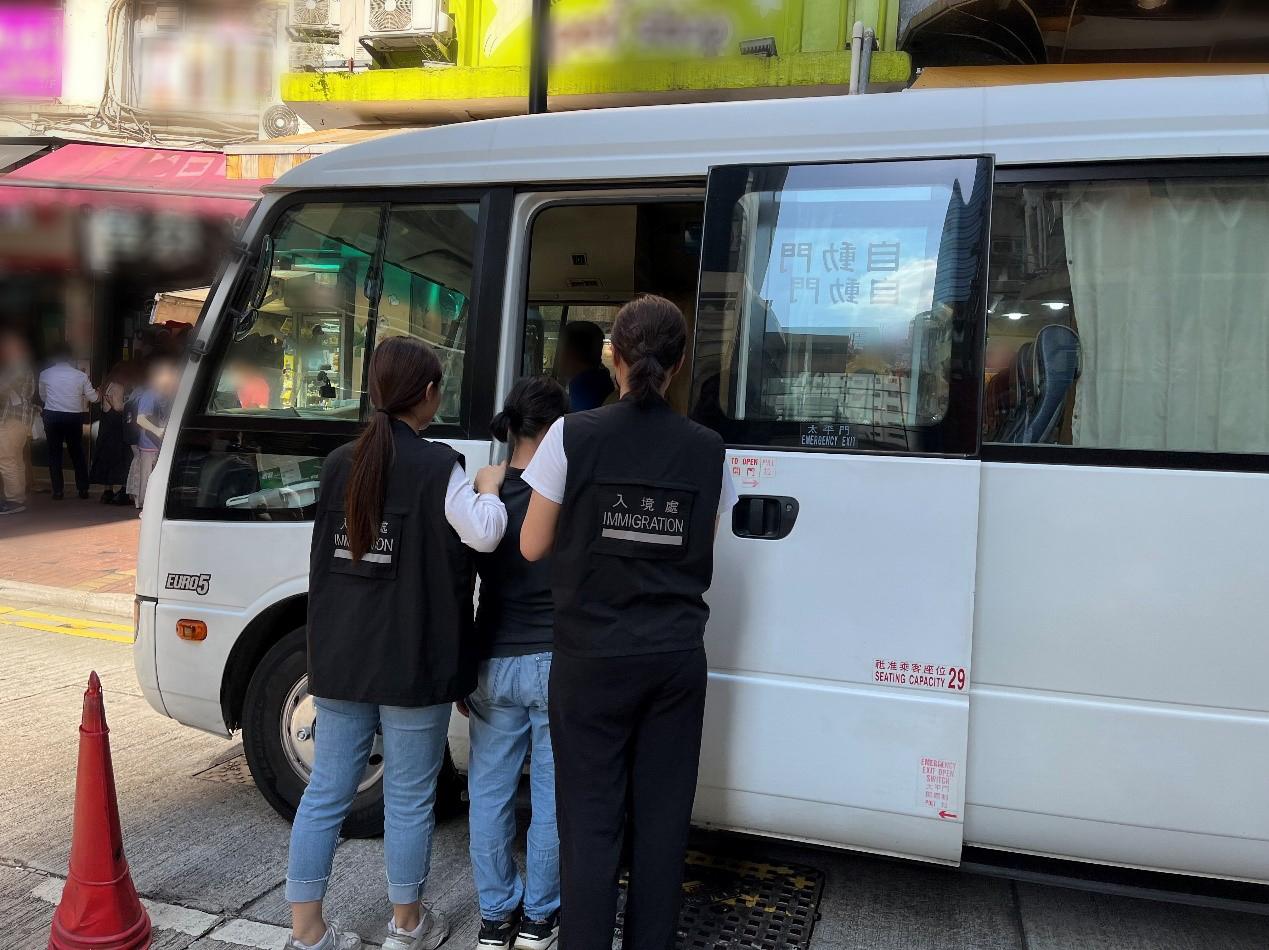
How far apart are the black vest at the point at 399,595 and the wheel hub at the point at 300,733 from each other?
0.99 meters

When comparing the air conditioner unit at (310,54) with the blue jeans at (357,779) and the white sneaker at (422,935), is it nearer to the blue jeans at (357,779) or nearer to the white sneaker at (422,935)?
the blue jeans at (357,779)

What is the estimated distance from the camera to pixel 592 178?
10.9 feet

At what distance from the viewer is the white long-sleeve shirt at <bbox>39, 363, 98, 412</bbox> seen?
38.2ft

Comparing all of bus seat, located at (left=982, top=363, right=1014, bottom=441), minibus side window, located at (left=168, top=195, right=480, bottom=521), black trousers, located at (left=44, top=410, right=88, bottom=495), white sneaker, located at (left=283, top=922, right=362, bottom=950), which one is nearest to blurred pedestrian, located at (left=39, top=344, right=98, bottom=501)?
black trousers, located at (left=44, top=410, right=88, bottom=495)

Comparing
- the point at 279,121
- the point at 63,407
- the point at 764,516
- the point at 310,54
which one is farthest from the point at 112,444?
the point at 764,516

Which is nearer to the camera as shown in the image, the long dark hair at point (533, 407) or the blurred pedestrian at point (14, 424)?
the long dark hair at point (533, 407)

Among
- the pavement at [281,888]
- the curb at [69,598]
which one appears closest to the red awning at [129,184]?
the curb at [69,598]

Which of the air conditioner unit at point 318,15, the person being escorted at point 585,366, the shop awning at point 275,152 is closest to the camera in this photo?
the person being escorted at point 585,366

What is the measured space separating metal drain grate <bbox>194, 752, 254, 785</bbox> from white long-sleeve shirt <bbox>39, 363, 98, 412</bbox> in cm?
886

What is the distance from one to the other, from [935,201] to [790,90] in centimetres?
796

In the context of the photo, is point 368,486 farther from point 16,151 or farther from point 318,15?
point 16,151

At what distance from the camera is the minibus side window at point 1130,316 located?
9.09 feet

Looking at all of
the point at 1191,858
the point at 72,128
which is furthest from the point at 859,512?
the point at 72,128

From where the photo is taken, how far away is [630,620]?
2.41 meters
